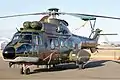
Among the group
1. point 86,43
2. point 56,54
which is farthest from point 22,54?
point 86,43

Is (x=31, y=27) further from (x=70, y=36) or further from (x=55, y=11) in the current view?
(x=70, y=36)

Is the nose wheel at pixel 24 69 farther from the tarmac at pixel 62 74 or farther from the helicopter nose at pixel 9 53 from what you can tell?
the helicopter nose at pixel 9 53

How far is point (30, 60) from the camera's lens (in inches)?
632

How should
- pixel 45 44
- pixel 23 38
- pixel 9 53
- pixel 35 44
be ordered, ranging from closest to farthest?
pixel 9 53, pixel 23 38, pixel 35 44, pixel 45 44

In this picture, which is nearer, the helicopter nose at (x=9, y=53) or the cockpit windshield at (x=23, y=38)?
the helicopter nose at (x=9, y=53)

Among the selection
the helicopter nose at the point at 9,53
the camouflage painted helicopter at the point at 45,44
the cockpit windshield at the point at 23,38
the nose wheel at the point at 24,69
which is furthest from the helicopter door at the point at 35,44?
the helicopter nose at the point at 9,53

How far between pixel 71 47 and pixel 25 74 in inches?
183

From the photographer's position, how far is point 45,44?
1730cm

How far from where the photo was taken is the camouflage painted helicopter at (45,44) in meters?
15.9

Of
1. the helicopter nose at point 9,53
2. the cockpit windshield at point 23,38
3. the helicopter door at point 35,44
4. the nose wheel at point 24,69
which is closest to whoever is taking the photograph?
the helicopter nose at point 9,53

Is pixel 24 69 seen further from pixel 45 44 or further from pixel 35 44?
pixel 45 44

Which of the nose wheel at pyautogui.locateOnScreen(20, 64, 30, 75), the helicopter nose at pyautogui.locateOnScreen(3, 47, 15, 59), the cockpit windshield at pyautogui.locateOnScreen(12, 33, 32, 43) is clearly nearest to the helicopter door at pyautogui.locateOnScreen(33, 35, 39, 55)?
the cockpit windshield at pyautogui.locateOnScreen(12, 33, 32, 43)

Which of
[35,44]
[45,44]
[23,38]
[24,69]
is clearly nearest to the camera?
[23,38]

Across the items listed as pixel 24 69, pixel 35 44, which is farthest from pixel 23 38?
pixel 24 69
